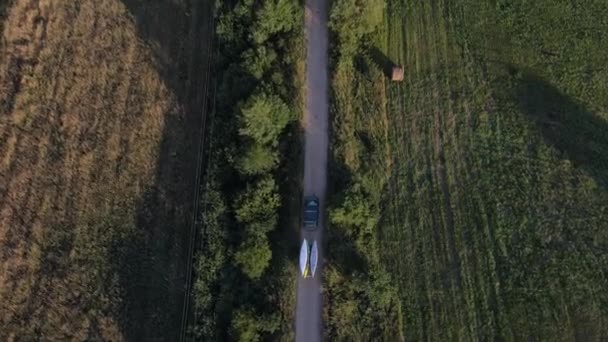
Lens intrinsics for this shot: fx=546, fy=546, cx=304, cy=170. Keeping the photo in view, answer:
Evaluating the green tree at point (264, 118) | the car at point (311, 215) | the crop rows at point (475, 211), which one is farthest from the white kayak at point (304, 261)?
the green tree at point (264, 118)

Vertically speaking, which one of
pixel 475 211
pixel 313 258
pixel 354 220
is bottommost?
pixel 313 258

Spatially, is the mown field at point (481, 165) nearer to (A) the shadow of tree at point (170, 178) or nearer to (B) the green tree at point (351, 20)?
(B) the green tree at point (351, 20)

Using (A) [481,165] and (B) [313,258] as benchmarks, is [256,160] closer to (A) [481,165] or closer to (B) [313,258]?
(B) [313,258]

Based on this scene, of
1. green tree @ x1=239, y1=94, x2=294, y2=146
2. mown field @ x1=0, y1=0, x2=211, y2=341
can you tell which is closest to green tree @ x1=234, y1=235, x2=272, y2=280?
mown field @ x1=0, y1=0, x2=211, y2=341

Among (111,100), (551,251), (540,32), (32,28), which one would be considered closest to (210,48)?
(111,100)

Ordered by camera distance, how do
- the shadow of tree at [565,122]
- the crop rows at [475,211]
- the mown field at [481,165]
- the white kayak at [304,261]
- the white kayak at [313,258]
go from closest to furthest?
the white kayak at [304,261] < the white kayak at [313,258] < the crop rows at [475,211] < the mown field at [481,165] < the shadow of tree at [565,122]

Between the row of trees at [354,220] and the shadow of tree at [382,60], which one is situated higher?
the shadow of tree at [382,60]

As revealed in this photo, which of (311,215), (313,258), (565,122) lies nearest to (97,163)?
(311,215)
